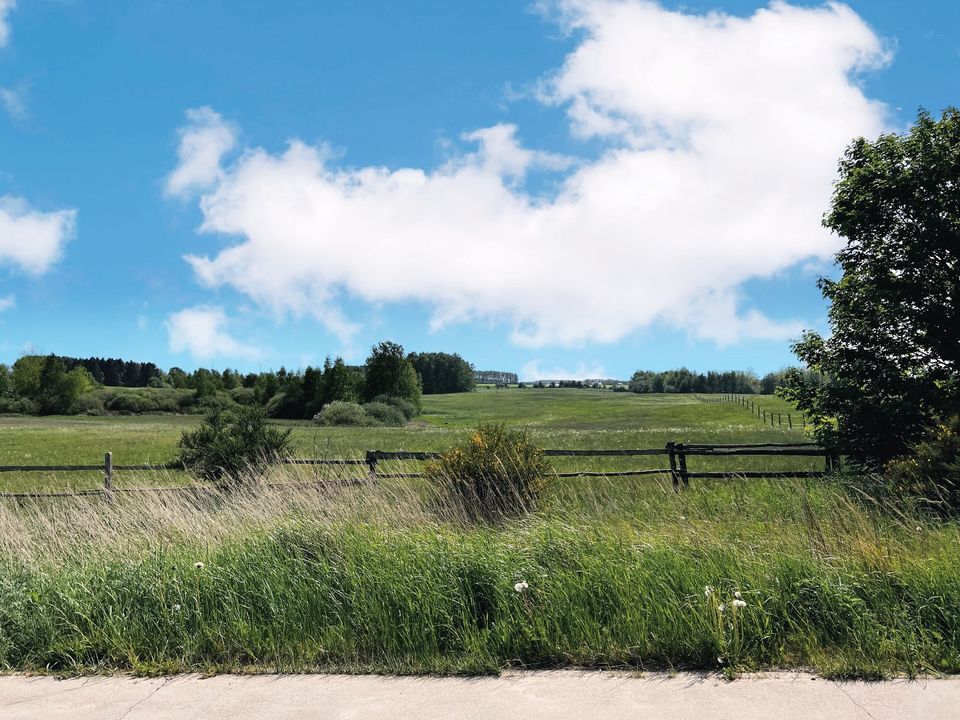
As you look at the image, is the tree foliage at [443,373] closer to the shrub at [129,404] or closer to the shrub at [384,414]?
the shrub at [129,404]

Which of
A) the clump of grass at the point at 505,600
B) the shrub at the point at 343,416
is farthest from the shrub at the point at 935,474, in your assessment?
the shrub at the point at 343,416

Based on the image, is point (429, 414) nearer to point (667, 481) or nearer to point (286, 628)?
point (667, 481)

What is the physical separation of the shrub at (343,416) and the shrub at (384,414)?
1487mm

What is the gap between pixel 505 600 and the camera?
489 cm

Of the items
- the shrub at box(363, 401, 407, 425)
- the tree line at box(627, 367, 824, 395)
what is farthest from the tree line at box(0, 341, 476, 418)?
the tree line at box(627, 367, 824, 395)

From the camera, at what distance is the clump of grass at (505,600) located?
4.48 meters

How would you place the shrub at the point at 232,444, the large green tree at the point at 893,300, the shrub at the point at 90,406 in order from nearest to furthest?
the large green tree at the point at 893,300 < the shrub at the point at 232,444 < the shrub at the point at 90,406

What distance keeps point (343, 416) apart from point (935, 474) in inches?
2434

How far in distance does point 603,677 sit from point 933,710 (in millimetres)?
1762

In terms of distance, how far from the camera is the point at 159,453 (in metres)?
32.2

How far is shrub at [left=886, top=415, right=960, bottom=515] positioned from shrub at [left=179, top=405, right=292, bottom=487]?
10479 millimetres

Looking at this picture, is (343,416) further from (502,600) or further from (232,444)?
(502,600)

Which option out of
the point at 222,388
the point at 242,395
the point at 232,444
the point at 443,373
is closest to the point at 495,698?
the point at 232,444

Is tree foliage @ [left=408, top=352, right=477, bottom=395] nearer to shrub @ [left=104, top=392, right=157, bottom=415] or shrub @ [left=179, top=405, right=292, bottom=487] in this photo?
shrub @ [left=104, top=392, right=157, bottom=415]
